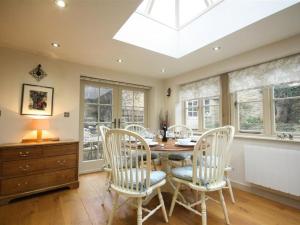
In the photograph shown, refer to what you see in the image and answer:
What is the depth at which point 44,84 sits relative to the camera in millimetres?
2801

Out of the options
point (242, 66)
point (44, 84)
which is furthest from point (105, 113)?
point (242, 66)

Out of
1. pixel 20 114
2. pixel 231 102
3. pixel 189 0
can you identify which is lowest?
pixel 20 114

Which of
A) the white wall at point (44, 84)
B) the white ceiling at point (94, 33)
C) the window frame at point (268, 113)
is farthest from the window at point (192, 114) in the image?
the white wall at point (44, 84)

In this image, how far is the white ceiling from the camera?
165 centimetres

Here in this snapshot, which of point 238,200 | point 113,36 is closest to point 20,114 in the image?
point 113,36

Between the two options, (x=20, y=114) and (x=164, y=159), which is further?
(x=20, y=114)

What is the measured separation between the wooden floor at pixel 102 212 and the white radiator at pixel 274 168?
0.25m

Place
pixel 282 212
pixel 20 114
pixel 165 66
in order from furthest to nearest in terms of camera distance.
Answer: pixel 165 66, pixel 20 114, pixel 282 212

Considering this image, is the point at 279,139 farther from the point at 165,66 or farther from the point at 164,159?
the point at 165,66

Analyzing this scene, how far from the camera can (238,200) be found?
2178 millimetres

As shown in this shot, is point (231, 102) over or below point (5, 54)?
below

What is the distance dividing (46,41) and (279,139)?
3452mm

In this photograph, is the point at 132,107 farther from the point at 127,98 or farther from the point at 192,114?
the point at 192,114

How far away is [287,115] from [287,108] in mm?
96
